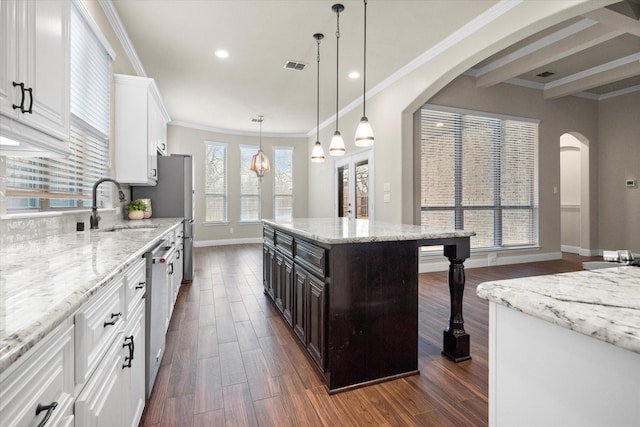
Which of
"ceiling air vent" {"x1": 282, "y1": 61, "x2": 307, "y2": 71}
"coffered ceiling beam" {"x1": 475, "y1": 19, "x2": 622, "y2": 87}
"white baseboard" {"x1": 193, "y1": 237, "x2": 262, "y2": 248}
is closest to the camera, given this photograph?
"coffered ceiling beam" {"x1": 475, "y1": 19, "x2": 622, "y2": 87}

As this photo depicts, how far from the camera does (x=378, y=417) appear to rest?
1671mm

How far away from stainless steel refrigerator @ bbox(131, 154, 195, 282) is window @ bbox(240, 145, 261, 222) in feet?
12.6

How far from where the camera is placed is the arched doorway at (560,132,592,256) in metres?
6.38

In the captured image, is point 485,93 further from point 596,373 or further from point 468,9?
point 596,373

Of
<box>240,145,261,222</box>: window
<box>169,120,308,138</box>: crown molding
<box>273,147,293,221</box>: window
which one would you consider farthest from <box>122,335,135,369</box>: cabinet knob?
<box>273,147,293,221</box>: window

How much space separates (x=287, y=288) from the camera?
9.07 feet

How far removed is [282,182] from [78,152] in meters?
6.38

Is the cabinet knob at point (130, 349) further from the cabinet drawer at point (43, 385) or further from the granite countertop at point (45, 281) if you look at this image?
the cabinet drawer at point (43, 385)

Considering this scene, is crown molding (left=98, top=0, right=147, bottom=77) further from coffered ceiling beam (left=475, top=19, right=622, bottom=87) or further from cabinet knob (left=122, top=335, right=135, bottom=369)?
coffered ceiling beam (left=475, top=19, right=622, bottom=87)

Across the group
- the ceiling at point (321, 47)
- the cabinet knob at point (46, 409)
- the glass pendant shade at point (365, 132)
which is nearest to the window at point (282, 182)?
the ceiling at point (321, 47)

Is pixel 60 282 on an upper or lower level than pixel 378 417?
upper

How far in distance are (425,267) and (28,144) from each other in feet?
15.6

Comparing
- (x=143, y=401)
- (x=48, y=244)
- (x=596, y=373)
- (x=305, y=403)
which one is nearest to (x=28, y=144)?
(x=48, y=244)

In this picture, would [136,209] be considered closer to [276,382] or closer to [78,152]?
[78,152]
